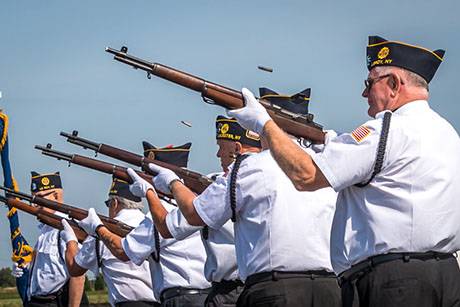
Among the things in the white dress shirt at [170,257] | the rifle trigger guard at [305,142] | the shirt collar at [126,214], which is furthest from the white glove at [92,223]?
the rifle trigger guard at [305,142]

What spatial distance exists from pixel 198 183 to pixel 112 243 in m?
1.68

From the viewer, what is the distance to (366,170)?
→ 5.91 metres

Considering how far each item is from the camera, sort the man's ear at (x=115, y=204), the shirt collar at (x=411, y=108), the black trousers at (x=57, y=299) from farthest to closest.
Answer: the black trousers at (x=57, y=299) < the man's ear at (x=115, y=204) < the shirt collar at (x=411, y=108)

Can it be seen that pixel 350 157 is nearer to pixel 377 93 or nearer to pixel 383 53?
pixel 377 93

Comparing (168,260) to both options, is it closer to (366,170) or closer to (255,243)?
(255,243)

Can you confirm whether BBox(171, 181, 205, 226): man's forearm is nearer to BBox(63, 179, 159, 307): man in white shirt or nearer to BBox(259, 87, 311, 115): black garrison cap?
BBox(259, 87, 311, 115): black garrison cap

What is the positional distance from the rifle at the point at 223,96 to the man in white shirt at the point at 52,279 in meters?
5.36

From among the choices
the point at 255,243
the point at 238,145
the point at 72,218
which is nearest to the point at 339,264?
the point at 255,243

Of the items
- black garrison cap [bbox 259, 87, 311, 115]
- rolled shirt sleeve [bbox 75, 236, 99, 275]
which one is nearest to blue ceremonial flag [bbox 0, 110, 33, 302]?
rolled shirt sleeve [bbox 75, 236, 99, 275]

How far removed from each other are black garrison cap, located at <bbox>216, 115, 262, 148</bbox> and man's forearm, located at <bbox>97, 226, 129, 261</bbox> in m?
1.82

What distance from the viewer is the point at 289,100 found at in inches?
324

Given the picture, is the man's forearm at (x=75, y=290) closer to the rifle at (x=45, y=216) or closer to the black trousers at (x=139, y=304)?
the rifle at (x=45, y=216)

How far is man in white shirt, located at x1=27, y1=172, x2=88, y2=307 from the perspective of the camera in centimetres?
1368

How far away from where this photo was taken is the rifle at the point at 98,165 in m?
11.0
